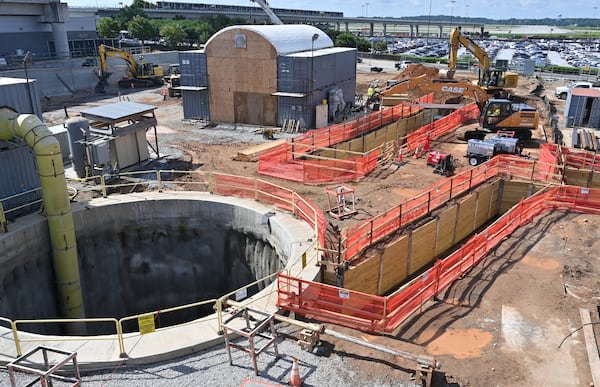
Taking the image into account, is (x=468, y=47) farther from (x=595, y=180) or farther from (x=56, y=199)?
(x=56, y=199)

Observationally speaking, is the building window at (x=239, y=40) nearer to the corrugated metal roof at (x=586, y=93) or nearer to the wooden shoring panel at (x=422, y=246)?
the wooden shoring panel at (x=422, y=246)

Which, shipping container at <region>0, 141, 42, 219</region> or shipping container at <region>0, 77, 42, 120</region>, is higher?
shipping container at <region>0, 77, 42, 120</region>

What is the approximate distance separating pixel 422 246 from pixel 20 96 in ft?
56.0

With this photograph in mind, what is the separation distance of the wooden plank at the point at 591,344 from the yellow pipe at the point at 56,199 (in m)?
16.9

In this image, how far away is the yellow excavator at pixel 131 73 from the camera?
187 feet

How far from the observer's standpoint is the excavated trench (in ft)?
62.8

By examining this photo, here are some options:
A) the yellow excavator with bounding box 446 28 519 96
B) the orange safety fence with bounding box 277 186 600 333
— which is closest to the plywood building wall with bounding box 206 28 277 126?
the yellow excavator with bounding box 446 28 519 96

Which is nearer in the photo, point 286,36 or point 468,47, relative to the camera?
point 286,36

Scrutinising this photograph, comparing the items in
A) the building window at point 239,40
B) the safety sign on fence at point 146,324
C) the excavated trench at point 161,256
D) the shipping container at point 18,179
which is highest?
the building window at point 239,40

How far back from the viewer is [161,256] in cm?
2177

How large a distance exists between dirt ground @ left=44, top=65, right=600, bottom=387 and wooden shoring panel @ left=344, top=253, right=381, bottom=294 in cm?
301

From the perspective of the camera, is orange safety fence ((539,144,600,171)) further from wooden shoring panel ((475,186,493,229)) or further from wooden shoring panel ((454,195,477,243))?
wooden shoring panel ((454,195,477,243))

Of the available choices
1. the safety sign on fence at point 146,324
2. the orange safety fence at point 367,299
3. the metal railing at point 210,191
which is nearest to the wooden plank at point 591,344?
the orange safety fence at point 367,299

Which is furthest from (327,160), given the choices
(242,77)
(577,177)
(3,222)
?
(3,222)
